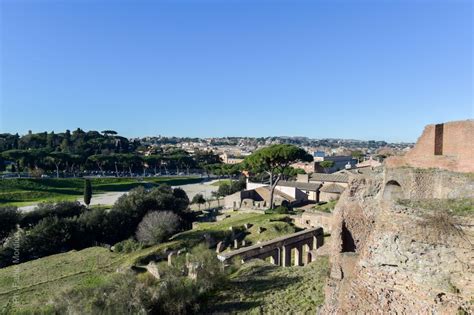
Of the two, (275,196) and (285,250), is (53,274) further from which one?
(275,196)

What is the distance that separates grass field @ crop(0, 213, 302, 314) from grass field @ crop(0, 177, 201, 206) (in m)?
24.9

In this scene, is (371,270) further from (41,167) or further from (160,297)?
(41,167)

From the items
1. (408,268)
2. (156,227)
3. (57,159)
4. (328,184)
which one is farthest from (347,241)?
(57,159)

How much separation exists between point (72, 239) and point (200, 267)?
15718mm

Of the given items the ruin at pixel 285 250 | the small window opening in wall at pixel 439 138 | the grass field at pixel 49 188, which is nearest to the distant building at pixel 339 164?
the grass field at pixel 49 188

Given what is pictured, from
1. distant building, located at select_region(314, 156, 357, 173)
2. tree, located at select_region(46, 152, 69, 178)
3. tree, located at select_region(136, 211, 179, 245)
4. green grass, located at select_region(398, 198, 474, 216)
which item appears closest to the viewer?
green grass, located at select_region(398, 198, 474, 216)

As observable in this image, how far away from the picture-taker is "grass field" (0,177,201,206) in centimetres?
4216

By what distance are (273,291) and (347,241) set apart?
3.35 metres

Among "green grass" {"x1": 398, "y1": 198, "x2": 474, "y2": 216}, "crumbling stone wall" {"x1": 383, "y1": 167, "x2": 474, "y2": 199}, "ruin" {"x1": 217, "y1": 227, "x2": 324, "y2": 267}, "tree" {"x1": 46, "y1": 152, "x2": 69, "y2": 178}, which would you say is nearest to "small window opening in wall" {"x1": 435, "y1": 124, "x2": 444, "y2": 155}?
"crumbling stone wall" {"x1": 383, "y1": 167, "x2": 474, "y2": 199}

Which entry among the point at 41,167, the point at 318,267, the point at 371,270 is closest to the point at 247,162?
the point at 318,267

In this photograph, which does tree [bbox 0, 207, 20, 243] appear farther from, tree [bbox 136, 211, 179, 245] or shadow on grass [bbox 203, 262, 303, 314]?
shadow on grass [bbox 203, 262, 303, 314]

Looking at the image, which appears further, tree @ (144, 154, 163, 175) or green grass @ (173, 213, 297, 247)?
tree @ (144, 154, 163, 175)

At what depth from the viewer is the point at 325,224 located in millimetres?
22906

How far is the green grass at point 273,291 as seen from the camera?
1027cm
